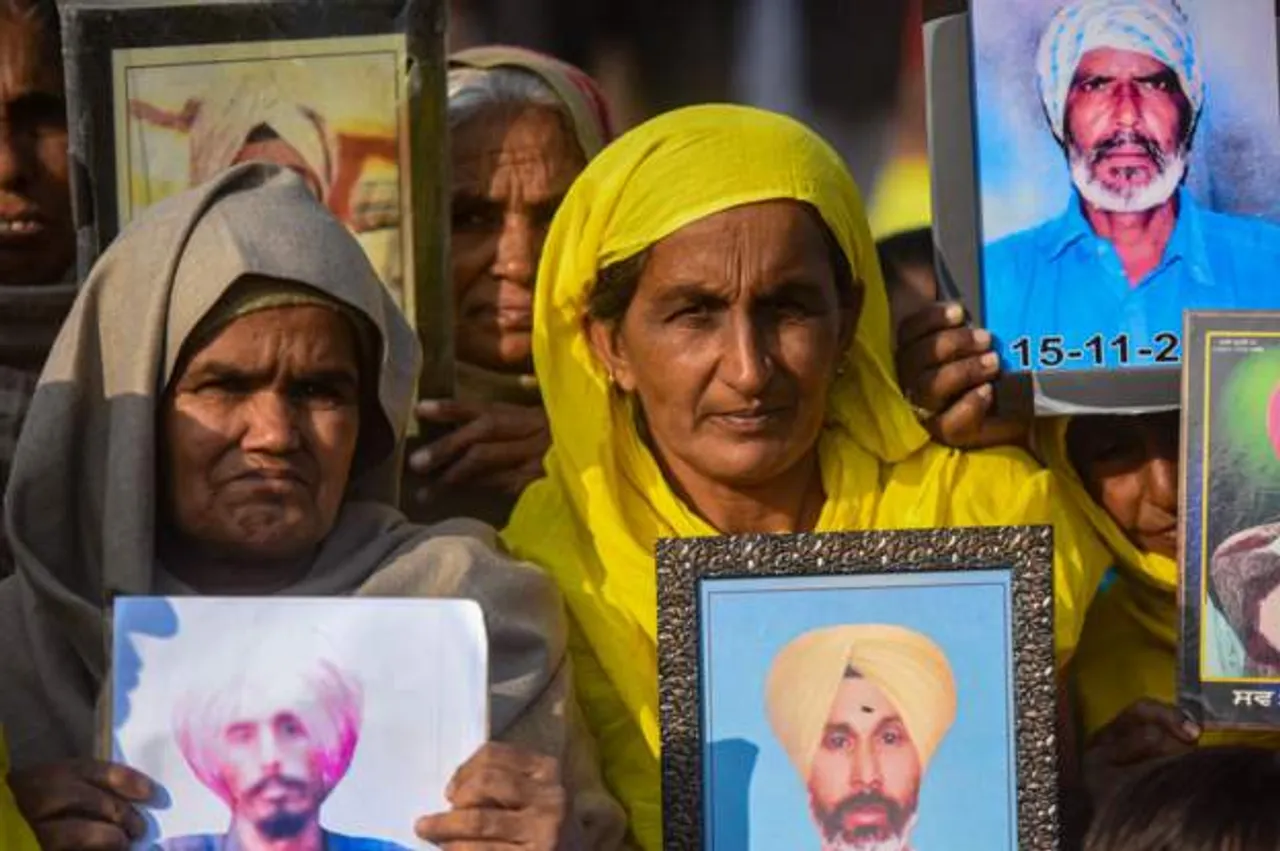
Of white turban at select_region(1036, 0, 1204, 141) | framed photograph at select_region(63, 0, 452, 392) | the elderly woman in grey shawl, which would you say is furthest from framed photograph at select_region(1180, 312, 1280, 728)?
framed photograph at select_region(63, 0, 452, 392)

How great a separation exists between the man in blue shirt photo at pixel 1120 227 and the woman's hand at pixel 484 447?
2.03 ft

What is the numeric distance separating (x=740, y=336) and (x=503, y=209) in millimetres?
434

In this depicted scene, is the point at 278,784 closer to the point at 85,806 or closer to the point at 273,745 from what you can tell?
the point at 273,745

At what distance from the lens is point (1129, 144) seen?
3244mm

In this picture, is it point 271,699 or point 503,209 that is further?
point 503,209

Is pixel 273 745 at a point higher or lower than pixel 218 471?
lower

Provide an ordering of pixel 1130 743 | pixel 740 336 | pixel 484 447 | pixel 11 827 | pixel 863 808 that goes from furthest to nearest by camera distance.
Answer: pixel 484 447
pixel 1130 743
pixel 740 336
pixel 863 808
pixel 11 827

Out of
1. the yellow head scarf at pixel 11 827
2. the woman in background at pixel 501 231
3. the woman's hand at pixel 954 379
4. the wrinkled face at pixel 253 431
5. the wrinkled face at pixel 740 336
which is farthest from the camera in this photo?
the woman in background at pixel 501 231

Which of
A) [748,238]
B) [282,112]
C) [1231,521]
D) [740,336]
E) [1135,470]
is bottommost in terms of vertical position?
[1231,521]

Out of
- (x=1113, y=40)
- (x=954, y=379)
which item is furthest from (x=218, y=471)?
(x=1113, y=40)

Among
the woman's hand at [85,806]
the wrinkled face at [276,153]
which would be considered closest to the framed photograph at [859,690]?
the woman's hand at [85,806]

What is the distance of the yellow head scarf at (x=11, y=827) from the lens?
2.64m

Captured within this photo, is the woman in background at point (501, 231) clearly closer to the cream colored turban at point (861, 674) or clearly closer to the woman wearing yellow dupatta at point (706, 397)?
the woman wearing yellow dupatta at point (706, 397)

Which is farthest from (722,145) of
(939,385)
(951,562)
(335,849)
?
(335,849)
